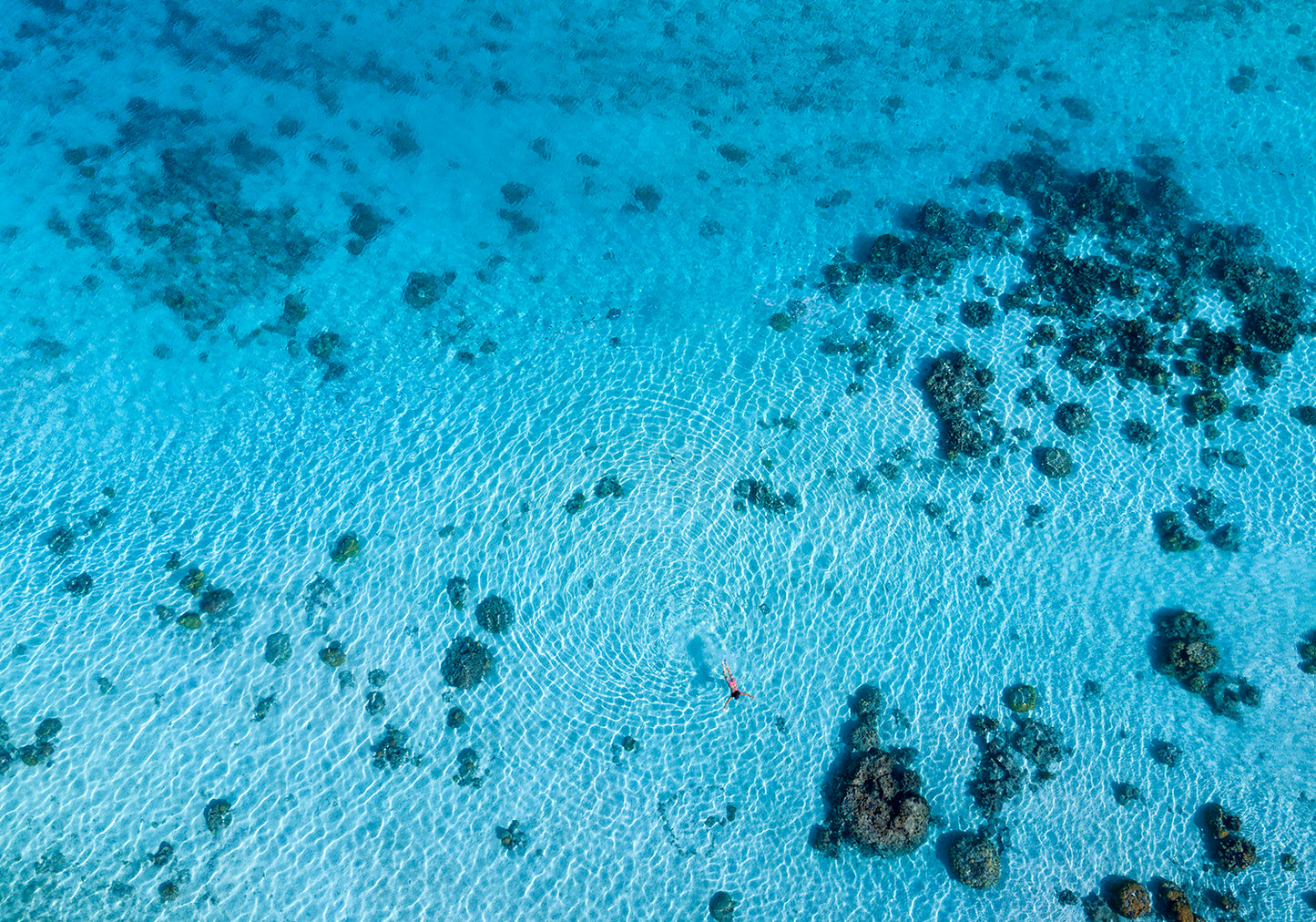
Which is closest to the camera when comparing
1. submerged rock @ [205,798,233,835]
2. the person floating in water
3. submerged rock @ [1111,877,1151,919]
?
submerged rock @ [1111,877,1151,919]

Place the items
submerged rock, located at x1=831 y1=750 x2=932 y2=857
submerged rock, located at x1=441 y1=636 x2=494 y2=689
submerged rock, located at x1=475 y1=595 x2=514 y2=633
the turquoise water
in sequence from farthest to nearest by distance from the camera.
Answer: submerged rock, located at x1=475 y1=595 x2=514 y2=633
submerged rock, located at x1=441 y1=636 x2=494 y2=689
the turquoise water
submerged rock, located at x1=831 y1=750 x2=932 y2=857

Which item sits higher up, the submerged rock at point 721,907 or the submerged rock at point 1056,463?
the submerged rock at point 1056,463

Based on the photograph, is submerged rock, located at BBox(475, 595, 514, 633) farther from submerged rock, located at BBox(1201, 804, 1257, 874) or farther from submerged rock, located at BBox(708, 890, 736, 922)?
submerged rock, located at BBox(1201, 804, 1257, 874)

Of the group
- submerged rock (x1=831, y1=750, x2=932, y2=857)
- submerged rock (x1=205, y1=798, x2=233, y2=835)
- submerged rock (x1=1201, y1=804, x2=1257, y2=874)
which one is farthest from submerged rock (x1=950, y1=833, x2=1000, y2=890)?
submerged rock (x1=205, y1=798, x2=233, y2=835)

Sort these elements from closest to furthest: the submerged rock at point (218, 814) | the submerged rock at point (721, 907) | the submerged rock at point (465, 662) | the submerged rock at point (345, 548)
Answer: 1. the submerged rock at point (721, 907)
2. the submerged rock at point (218, 814)
3. the submerged rock at point (465, 662)
4. the submerged rock at point (345, 548)

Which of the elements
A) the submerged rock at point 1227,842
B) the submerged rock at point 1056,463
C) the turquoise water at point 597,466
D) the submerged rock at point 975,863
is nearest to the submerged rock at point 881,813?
the turquoise water at point 597,466

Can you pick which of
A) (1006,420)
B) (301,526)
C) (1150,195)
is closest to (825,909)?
(1006,420)

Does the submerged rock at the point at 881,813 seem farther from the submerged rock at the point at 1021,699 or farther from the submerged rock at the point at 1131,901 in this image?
the submerged rock at the point at 1131,901

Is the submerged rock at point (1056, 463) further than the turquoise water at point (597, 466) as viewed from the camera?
Yes

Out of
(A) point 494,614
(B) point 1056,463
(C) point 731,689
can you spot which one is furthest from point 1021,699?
(A) point 494,614
